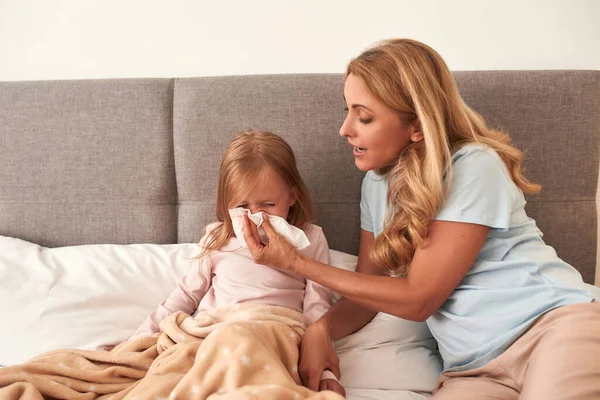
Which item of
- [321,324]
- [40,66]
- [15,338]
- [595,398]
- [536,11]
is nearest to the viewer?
[595,398]

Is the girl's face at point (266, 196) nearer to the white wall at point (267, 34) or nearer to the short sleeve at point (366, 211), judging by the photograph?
the short sleeve at point (366, 211)

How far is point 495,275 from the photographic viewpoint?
1.25 metres

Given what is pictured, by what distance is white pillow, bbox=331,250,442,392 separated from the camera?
1.33 metres

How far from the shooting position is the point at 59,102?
1797 millimetres

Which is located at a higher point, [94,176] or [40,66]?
[40,66]

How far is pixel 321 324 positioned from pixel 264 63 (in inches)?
41.9

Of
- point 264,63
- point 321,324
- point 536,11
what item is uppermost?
point 536,11

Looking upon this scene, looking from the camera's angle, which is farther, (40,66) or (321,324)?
(40,66)

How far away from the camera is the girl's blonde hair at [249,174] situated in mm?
1452

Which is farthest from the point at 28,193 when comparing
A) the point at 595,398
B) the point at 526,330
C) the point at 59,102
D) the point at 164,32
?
the point at 595,398

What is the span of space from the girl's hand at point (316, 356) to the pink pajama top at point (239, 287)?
0.39ft

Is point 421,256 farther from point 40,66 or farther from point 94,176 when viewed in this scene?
point 40,66

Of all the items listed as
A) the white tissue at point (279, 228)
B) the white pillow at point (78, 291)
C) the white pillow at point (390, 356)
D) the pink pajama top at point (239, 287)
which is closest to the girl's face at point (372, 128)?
the white tissue at point (279, 228)

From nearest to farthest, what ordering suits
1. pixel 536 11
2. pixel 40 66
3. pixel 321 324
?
pixel 321 324, pixel 536 11, pixel 40 66
